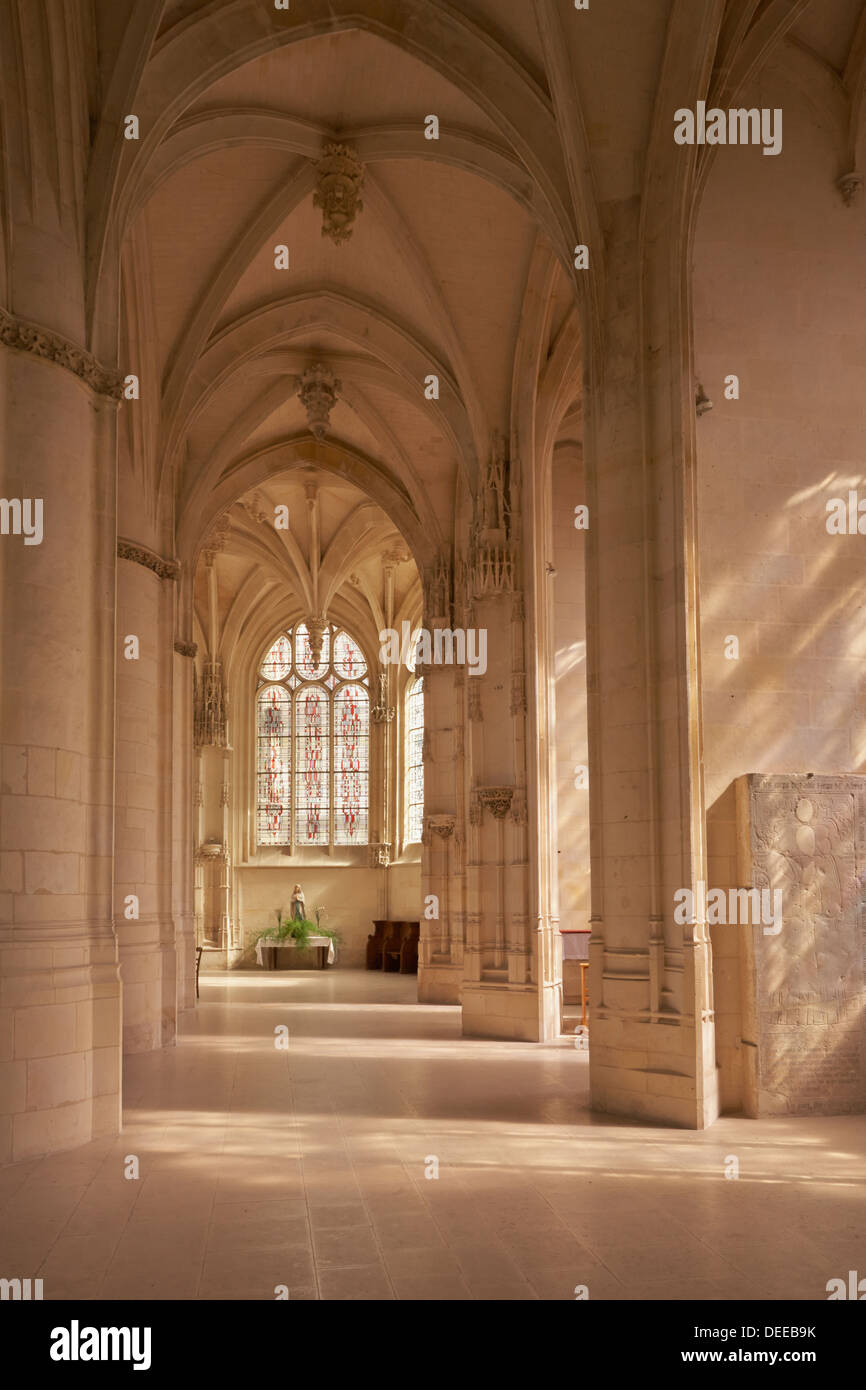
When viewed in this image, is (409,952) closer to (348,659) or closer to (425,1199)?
(348,659)

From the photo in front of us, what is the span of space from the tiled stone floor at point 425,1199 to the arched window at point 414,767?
20.8 m

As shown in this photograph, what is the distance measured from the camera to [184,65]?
1129cm

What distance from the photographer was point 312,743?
35062mm

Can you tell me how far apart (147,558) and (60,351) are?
6.32 metres

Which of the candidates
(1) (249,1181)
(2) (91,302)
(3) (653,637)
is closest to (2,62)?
(2) (91,302)

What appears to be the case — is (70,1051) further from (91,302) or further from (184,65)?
(184,65)

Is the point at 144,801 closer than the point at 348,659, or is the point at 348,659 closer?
the point at 144,801

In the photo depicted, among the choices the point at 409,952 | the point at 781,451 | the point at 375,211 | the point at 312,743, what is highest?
the point at 375,211

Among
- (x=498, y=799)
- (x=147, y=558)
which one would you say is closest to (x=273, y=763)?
(x=147, y=558)

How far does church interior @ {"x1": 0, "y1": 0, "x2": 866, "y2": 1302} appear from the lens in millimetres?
7406

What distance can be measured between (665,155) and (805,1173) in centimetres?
808

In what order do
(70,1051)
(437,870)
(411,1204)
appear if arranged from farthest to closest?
1. (437,870)
2. (70,1051)
3. (411,1204)

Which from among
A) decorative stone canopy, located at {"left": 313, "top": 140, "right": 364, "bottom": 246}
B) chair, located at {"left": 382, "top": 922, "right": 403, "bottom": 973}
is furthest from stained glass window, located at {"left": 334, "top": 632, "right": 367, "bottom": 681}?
decorative stone canopy, located at {"left": 313, "top": 140, "right": 364, "bottom": 246}

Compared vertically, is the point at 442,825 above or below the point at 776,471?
below
